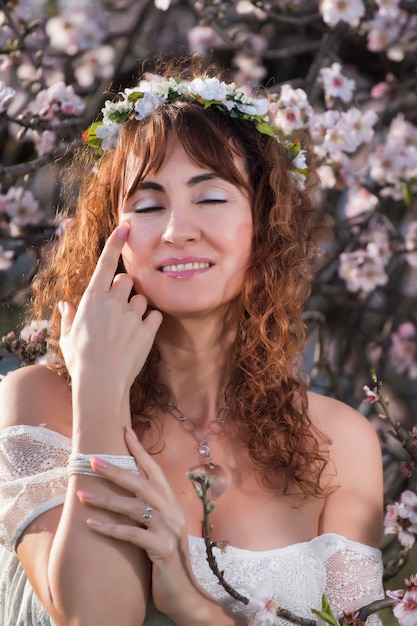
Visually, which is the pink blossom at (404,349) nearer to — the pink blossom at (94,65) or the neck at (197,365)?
the pink blossom at (94,65)

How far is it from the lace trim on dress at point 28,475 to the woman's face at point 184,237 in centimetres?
33

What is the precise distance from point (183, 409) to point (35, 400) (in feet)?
1.10

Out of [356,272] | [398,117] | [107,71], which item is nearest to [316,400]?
[356,272]

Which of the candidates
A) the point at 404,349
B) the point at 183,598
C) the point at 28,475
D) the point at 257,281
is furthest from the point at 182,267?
the point at 404,349

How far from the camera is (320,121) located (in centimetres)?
290

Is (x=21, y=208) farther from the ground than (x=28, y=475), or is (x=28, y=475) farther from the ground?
(x=28, y=475)

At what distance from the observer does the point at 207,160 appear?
1936 millimetres

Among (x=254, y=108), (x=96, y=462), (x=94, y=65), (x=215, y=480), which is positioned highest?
(x=254, y=108)

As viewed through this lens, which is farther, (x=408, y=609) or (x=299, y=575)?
(x=299, y=575)

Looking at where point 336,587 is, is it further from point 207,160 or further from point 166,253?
point 207,160

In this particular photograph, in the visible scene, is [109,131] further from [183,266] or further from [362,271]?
[362,271]

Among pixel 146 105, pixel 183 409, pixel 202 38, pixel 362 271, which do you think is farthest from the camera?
pixel 202 38

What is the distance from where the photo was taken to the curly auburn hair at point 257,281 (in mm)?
2002

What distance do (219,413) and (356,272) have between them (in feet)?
4.50
